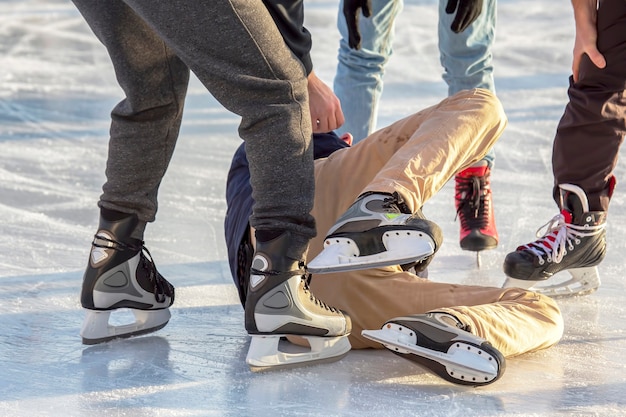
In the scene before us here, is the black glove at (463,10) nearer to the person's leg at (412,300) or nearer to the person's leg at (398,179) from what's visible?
the person's leg at (398,179)

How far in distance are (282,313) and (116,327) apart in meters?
0.44

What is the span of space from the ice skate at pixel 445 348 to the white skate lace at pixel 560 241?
66 centimetres

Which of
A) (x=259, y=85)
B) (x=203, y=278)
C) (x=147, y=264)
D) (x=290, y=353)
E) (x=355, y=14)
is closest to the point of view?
(x=259, y=85)

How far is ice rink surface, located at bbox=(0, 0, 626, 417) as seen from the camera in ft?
5.65

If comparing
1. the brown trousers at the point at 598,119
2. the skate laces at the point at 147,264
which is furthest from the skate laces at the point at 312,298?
the brown trousers at the point at 598,119

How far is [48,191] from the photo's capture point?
3.12 m

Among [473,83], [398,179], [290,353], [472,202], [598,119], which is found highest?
[473,83]

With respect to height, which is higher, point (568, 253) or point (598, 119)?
point (598, 119)

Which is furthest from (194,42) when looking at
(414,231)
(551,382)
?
(551,382)

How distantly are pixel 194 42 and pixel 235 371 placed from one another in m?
0.59

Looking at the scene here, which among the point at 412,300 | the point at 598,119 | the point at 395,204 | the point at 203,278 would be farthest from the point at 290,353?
the point at 598,119

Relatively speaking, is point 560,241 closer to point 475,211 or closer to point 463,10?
point 475,211

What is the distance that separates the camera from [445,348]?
5.60 feet

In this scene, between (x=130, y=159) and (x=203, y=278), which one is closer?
(x=130, y=159)
